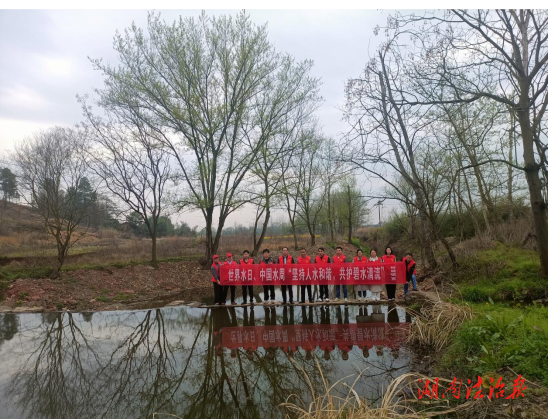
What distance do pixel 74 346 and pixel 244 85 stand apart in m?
15.4

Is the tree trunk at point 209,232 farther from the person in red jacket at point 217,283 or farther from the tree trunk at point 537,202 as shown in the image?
the tree trunk at point 537,202

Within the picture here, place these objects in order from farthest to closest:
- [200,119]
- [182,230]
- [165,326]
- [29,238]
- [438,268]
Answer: [182,230] < [29,238] < [200,119] < [438,268] < [165,326]

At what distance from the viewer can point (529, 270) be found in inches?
401

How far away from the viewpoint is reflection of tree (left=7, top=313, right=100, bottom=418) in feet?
15.1

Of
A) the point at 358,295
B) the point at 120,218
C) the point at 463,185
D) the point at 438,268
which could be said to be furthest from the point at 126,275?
the point at 463,185

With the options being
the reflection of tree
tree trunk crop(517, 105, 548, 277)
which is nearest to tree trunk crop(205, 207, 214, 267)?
the reflection of tree

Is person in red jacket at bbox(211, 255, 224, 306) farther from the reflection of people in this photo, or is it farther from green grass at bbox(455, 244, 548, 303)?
green grass at bbox(455, 244, 548, 303)

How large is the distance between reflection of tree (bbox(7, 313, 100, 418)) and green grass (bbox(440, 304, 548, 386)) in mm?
5558

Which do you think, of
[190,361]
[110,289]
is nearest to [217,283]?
[190,361]

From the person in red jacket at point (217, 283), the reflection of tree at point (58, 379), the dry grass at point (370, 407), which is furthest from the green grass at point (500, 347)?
the person in red jacket at point (217, 283)

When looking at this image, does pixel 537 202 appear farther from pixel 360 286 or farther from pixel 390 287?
pixel 360 286

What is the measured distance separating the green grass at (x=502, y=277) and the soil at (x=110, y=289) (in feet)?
31.7

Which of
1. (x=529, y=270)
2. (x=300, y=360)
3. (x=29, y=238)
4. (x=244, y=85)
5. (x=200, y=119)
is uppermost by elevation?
(x=244, y=85)

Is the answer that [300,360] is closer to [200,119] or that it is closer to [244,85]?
[200,119]
